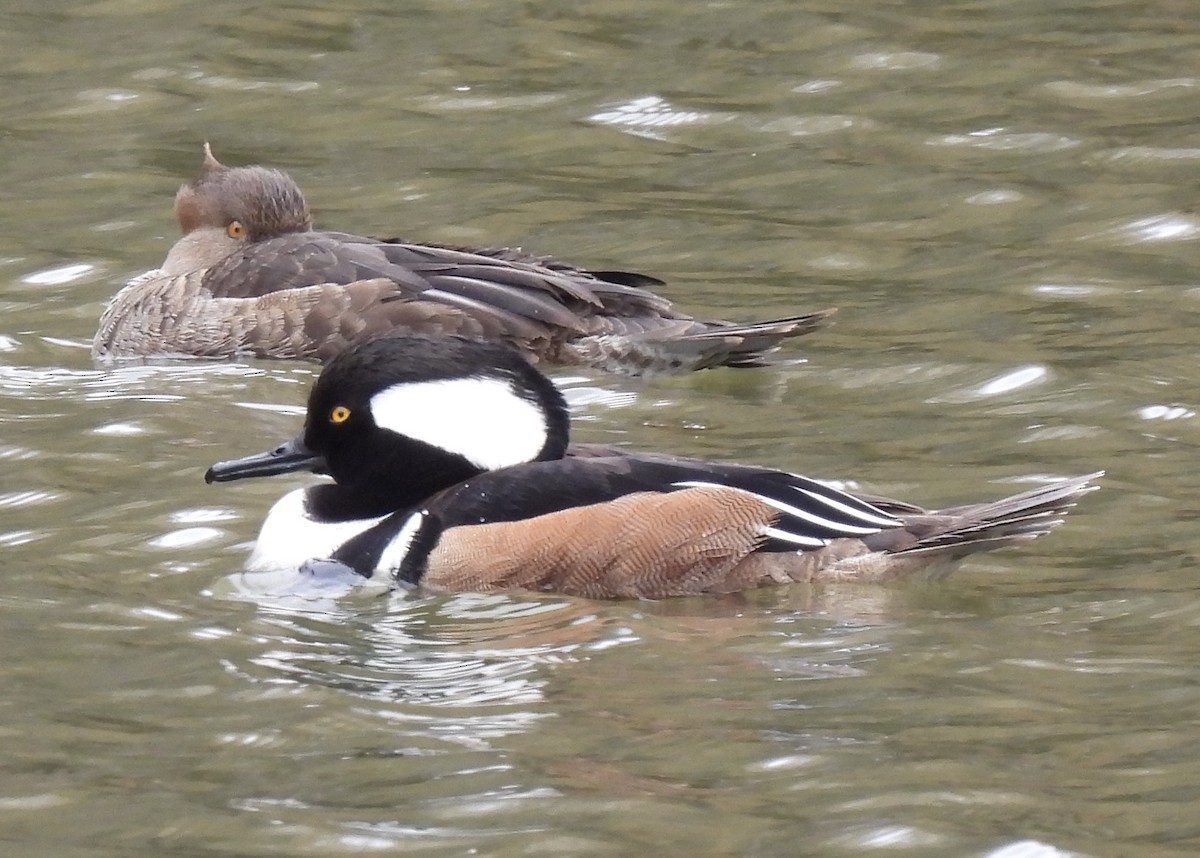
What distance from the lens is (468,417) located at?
6.50 metres

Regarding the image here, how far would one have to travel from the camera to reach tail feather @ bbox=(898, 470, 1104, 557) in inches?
245

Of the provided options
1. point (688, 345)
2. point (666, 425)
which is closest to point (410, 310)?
point (688, 345)

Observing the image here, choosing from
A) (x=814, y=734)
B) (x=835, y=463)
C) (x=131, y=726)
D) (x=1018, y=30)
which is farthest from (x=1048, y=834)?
(x=1018, y=30)

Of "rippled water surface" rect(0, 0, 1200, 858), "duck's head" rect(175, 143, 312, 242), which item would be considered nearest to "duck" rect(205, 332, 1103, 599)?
"rippled water surface" rect(0, 0, 1200, 858)

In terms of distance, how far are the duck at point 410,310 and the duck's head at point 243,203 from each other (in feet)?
1.10

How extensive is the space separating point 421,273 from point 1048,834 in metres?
5.71

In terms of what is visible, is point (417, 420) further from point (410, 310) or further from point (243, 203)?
point (243, 203)

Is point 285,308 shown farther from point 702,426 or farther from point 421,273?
point 702,426

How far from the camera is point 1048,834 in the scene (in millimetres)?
4320

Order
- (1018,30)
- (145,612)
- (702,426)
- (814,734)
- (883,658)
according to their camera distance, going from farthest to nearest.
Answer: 1. (1018,30)
2. (702,426)
3. (145,612)
4. (883,658)
5. (814,734)

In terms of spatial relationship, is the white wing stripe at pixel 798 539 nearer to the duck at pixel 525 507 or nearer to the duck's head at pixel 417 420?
the duck at pixel 525 507

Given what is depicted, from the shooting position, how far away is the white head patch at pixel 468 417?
6480mm

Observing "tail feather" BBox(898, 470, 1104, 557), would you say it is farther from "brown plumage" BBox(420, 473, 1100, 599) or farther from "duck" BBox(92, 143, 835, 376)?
"duck" BBox(92, 143, 835, 376)

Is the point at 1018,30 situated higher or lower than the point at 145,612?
higher
